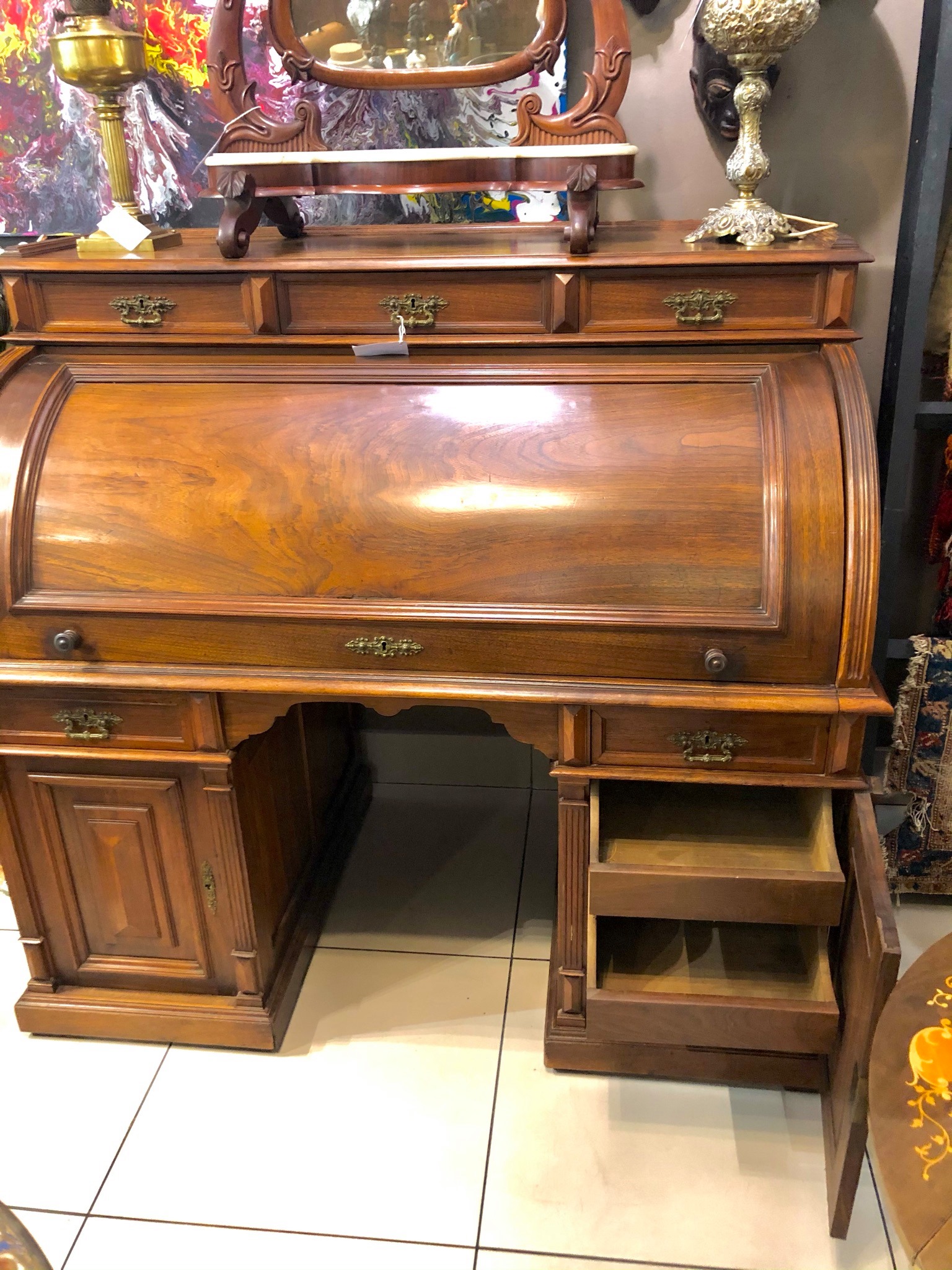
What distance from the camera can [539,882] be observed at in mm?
2340

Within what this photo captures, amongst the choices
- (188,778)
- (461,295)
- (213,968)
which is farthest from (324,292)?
(213,968)

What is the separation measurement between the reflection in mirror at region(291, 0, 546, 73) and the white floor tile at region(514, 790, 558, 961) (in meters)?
1.46

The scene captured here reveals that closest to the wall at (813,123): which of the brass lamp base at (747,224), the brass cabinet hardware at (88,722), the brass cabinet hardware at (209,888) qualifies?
the brass lamp base at (747,224)

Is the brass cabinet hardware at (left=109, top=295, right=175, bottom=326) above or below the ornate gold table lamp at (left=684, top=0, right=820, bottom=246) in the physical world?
below

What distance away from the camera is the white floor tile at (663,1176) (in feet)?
5.12

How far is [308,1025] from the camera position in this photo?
1979mm

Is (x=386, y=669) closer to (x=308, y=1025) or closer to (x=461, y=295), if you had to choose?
(x=461, y=295)

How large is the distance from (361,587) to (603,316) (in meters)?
Result: 0.59

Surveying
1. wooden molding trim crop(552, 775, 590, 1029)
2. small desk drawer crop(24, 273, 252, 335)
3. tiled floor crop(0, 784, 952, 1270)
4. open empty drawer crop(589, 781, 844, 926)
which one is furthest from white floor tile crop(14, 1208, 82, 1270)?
small desk drawer crop(24, 273, 252, 335)

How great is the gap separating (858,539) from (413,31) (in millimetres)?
1215

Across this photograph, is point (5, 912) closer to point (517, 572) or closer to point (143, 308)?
point (143, 308)

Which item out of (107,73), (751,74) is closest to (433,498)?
(751,74)

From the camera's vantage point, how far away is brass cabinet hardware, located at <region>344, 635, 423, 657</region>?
156 centimetres

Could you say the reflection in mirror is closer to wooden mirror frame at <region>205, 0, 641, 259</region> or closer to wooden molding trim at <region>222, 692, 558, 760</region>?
wooden mirror frame at <region>205, 0, 641, 259</region>
